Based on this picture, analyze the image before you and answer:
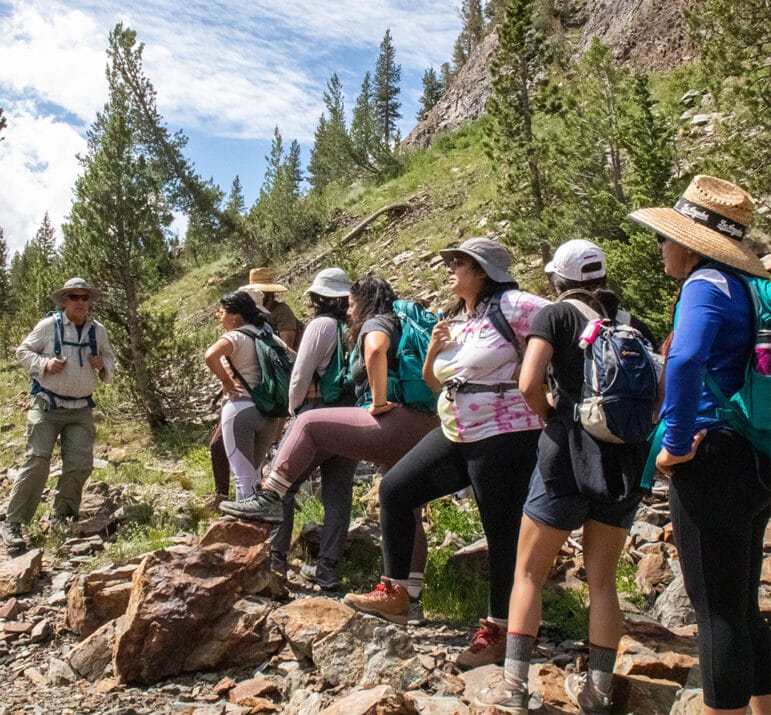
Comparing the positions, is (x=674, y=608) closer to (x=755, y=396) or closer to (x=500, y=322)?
(x=500, y=322)

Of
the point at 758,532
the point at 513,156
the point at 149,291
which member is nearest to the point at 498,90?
the point at 513,156

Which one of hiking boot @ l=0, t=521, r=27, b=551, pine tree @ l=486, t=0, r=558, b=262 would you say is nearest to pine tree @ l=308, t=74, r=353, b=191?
pine tree @ l=486, t=0, r=558, b=262

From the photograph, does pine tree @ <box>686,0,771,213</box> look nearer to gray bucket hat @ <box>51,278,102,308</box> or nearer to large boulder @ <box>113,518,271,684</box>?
gray bucket hat @ <box>51,278,102,308</box>

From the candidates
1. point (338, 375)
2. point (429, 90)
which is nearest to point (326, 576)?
point (338, 375)

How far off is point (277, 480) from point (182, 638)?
97 centimetres

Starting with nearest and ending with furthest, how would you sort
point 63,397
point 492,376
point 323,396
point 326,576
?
point 492,376, point 326,576, point 323,396, point 63,397

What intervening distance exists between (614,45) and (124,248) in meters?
27.2

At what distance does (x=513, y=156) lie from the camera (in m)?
16.8

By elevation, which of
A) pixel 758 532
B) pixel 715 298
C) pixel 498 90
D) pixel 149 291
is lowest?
pixel 758 532

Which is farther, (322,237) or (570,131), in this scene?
(322,237)

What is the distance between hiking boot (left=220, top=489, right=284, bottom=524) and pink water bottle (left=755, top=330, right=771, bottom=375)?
2.75 metres

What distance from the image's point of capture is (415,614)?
14.4 ft

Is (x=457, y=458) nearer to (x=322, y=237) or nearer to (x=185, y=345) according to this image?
(x=185, y=345)

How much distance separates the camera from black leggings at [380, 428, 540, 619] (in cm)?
348
